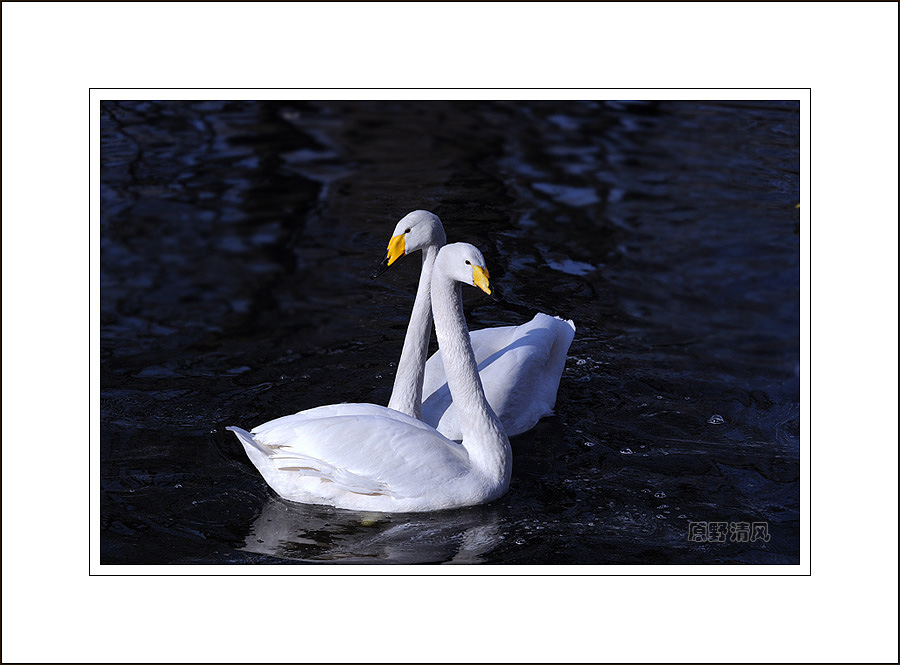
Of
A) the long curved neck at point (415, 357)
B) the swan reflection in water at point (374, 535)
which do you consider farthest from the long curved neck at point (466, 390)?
the long curved neck at point (415, 357)

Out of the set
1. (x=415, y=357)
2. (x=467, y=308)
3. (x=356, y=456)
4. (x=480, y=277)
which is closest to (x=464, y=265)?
(x=480, y=277)

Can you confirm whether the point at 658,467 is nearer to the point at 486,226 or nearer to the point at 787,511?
the point at 787,511

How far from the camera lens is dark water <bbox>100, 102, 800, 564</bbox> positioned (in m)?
5.67

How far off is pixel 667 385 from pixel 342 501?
270cm

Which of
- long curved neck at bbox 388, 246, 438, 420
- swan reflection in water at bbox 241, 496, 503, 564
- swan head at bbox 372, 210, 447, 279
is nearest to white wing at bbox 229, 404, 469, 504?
swan reflection in water at bbox 241, 496, 503, 564

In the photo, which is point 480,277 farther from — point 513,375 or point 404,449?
point 513,375

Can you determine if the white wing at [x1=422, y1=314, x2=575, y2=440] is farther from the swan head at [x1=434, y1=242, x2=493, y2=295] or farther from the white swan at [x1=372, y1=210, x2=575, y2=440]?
the swan head at [x1=434, y1=242, x2=493, y2=295]

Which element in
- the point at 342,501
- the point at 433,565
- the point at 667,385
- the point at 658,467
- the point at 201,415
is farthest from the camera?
the point at 667,385

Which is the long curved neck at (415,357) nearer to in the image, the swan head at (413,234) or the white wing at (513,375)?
the swan head at (413,234)

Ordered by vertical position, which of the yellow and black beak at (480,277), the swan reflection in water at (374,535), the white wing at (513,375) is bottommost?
the swan reflection in water at (374,535)

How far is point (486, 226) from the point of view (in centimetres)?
934

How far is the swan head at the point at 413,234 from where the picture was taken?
6.13m

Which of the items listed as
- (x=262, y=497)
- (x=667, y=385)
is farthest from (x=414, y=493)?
(x=667, y=385)

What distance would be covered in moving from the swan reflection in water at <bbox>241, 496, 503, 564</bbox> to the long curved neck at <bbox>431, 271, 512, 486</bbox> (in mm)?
254
